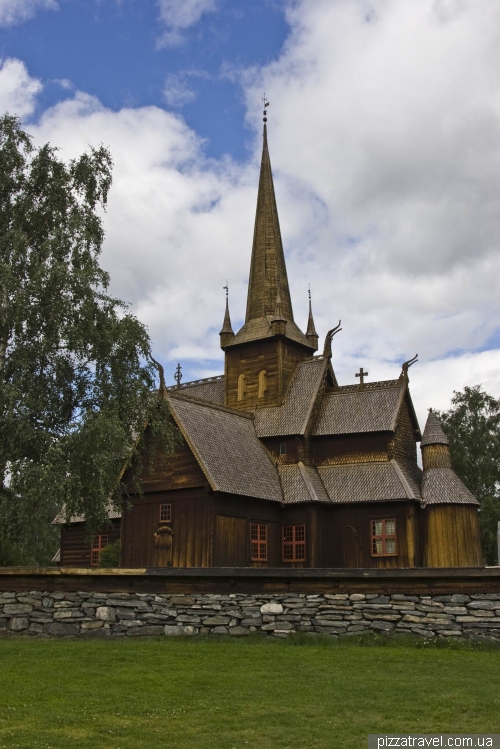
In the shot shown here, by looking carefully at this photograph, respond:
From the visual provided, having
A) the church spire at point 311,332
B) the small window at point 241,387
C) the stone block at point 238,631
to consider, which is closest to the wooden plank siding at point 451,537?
the small window at point 241,387

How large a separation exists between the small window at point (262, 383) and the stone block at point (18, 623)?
67.9 ft

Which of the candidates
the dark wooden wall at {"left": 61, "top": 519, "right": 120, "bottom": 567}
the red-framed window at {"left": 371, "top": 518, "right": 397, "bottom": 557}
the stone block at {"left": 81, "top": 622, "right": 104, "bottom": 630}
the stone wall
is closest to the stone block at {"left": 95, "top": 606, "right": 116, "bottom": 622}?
the stone wall

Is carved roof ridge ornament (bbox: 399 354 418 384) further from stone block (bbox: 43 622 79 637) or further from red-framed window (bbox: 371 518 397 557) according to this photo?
stone block (bbox: 43 622 79 637)

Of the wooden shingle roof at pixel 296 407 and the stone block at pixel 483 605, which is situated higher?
the wooden shingle roof at pixel 296 407

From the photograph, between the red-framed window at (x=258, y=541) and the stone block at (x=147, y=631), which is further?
the red-framed window at (x=258, y=541)

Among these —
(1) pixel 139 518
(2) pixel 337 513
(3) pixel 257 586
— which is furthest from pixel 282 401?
(3) pixel 257 586

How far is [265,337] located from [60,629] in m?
22.2

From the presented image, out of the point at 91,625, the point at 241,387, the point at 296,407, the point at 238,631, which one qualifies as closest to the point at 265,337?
the point at 241,387

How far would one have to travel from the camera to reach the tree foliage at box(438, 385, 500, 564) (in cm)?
4934

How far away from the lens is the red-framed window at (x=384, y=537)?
31.2 m

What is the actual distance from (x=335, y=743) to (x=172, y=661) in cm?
617

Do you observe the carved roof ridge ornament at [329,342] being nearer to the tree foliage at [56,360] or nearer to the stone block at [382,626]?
the tree foliage at [56,360]

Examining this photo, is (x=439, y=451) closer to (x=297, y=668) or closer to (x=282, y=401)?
(x=282, y=401)

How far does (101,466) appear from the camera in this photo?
2170 cm
